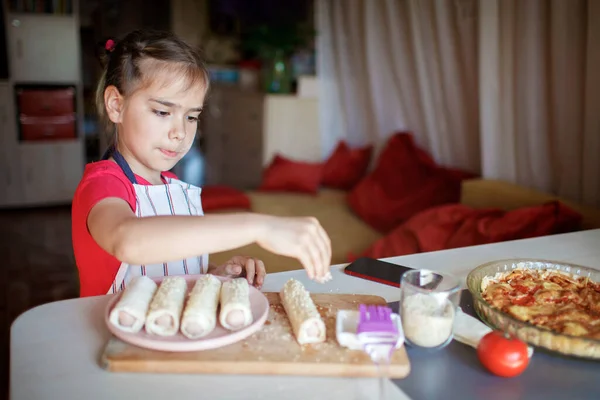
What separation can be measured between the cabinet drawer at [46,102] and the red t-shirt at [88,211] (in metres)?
3.91

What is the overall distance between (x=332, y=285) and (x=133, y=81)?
607 millimetres


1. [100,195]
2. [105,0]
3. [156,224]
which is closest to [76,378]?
[156,224]

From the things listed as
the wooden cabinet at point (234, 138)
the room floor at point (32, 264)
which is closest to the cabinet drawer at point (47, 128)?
the room floor at point (32, 264)

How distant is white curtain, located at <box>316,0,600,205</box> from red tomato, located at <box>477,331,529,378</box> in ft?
4.77

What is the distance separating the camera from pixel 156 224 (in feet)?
2.64

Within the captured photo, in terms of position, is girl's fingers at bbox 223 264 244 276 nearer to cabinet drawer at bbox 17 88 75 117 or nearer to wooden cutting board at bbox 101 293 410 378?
wooden cutting board at bbox 101 293 410 378

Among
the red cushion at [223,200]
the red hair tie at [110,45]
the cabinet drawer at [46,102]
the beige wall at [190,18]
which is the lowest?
the red cushion at [223,200]

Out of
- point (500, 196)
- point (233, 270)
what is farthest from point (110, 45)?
point (500, 196)

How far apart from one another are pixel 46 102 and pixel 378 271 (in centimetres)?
430

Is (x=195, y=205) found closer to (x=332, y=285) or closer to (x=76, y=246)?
(x=76, y=246)

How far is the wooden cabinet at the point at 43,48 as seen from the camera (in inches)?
179

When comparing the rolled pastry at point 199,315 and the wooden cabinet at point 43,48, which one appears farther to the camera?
the wooden cabinet at point 43,48

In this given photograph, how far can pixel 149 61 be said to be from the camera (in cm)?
122

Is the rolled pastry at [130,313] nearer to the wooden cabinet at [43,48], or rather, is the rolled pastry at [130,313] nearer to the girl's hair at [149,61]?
the girl's hair at [149,61]
